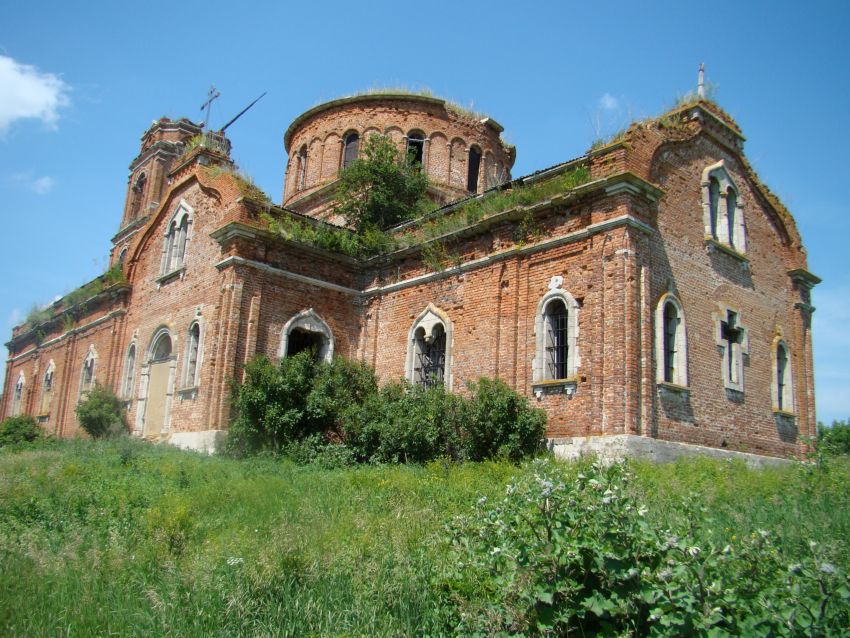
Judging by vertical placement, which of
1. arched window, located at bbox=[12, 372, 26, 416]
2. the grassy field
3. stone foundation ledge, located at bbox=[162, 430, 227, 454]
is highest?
arched window, located at bbox=[12, 372, 26, 416]

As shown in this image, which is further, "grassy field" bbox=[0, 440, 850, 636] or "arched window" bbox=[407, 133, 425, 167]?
"arched window" bbox=[407, 133, 425, 167]

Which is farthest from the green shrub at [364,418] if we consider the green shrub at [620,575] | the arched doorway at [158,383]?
the green shrub at [620,575]

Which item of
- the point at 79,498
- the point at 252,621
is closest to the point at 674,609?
the point at 252,621

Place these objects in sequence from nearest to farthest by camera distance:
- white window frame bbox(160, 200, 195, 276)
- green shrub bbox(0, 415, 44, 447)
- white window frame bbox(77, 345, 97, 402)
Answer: white window frame bbox(160, 200, 195, 276)
green shrub bbox(0, 415, 44, 447)
white window frame bbox(77, 345, 97, 402)

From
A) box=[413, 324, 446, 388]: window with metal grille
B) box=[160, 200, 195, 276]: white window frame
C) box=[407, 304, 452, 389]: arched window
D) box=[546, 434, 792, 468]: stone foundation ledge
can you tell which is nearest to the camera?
box=[546, 434, 792, 468]: stone foundation ledge

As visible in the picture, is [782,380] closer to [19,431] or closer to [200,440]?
[200,440]

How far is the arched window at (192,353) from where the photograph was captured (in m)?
18.7

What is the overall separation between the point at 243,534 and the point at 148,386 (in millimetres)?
14760

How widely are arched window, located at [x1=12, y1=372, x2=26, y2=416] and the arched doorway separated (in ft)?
50.2

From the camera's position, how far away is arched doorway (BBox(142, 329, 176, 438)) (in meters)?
19.8

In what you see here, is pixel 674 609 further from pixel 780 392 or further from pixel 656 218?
Answer: pixel 780 392

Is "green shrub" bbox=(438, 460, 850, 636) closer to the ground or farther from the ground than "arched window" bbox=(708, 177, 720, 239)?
closer to the ground

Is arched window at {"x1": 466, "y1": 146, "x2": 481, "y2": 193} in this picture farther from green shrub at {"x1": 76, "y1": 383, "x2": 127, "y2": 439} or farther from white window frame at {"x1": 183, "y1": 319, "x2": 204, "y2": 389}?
green shrub at {"x1": 76, "y1": 383, "x2": 127, "y2": 439}

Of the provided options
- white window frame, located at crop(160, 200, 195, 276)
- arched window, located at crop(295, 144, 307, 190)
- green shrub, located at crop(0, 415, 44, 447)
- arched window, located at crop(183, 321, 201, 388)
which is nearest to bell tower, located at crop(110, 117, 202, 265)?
arched window, located at crop(295, 144, 307, 190)
